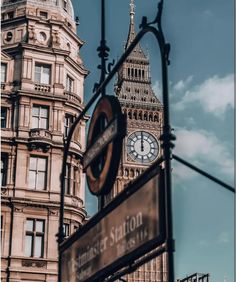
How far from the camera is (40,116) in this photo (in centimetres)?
3759

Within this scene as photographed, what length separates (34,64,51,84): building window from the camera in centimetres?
3853

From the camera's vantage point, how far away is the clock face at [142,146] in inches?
5089

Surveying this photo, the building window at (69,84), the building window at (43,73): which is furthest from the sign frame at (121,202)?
the building window at (69,84)

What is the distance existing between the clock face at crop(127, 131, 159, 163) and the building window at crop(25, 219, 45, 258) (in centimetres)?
9380

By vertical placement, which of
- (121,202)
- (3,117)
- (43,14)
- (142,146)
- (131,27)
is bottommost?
(121,202)

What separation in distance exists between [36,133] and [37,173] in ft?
6.91

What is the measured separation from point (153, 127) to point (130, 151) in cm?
627

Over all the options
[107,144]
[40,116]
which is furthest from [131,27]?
[107,144]

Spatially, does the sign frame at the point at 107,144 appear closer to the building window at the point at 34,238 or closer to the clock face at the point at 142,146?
the building window at the point at 34,238

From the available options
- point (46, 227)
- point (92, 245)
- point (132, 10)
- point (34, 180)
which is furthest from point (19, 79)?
point (132, 10)

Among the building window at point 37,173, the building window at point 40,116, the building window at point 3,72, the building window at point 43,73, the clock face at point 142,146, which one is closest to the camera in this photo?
the building window at point 37,173

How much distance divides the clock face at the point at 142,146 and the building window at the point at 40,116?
91405 mm

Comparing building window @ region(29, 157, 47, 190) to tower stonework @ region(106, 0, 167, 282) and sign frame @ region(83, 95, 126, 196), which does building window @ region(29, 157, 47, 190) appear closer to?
sign frame @ region(83, 95, 126, 196)

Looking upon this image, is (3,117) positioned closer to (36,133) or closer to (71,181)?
(36,133)
